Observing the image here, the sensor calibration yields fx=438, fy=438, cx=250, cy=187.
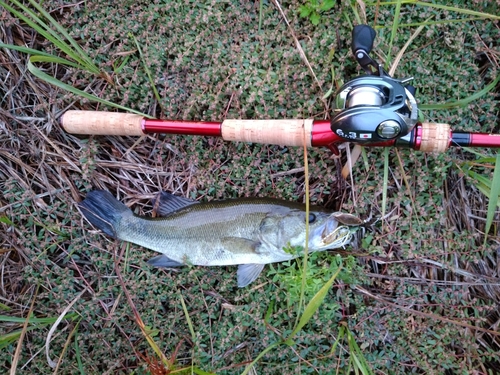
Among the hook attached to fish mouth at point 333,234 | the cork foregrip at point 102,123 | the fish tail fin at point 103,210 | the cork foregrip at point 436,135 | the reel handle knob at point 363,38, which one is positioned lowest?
the fish tail fin at point 103,210

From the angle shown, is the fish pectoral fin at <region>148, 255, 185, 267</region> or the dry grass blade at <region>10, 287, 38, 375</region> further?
the fish pectoral fin at <region>148, 255, 185, 267</region>

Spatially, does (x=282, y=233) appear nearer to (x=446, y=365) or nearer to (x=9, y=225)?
(x=446, y=365)

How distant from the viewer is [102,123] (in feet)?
11.0

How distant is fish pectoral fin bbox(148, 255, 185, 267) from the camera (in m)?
3.46

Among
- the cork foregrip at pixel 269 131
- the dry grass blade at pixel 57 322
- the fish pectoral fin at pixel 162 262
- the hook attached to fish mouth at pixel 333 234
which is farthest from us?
the fish pectoral fin at pixel 162 262

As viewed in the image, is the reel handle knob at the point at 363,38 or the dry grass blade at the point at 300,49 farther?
the dry grass blade at the point at 300,49

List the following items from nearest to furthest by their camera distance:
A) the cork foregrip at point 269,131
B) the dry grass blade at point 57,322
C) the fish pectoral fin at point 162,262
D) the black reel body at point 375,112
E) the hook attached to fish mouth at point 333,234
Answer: the black reel body at point 375,112 → the cork foregrip at point 269,131 → the hook attached to fish mouth at point 333,234 → the dry grass blade at point 57,322 → the fish pectoral fin at point 162,262

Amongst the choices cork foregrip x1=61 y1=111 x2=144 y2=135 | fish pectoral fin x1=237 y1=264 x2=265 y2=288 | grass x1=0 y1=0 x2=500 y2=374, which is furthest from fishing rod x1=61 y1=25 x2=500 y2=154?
fish pectoral fin x1=237 y1=264 x2=265 y2=288

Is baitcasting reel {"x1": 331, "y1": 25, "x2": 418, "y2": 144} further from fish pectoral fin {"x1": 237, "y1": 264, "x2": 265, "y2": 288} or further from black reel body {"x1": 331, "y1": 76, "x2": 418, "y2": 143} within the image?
fish pectoral fin {"x1": 237, "y1": 264, "x2": 265, "y2": 288}

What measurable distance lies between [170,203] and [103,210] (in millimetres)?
539

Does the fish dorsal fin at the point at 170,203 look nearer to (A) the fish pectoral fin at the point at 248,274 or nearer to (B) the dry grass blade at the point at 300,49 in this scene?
(A) the fish pectoral fin at the point at 248,274

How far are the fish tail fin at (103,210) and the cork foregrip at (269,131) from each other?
1.06 m

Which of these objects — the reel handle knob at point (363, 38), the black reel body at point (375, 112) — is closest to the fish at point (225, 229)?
the black reel body at point (375, 112)

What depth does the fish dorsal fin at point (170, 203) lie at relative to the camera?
3.50 metres
